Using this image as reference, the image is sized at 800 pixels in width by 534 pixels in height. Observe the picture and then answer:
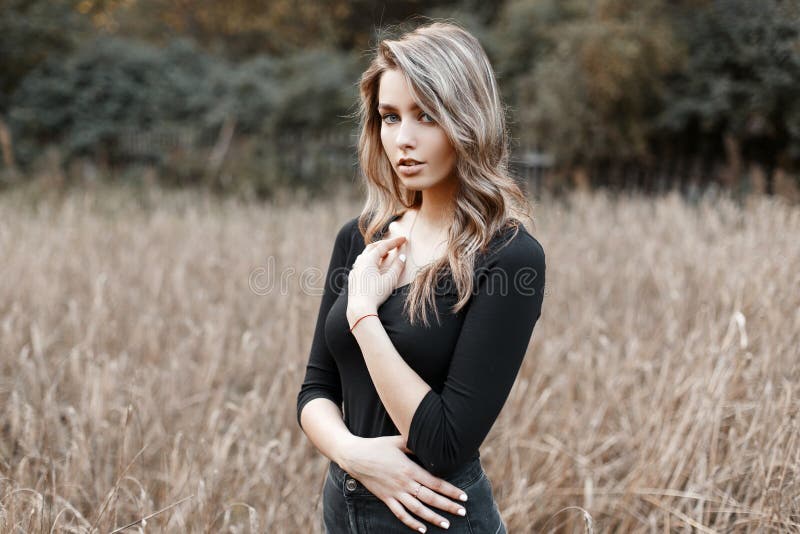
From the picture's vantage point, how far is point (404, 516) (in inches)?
46.6

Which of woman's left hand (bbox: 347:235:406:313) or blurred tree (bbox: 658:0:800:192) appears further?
blurred tree (bbox: 658:0:800:192)

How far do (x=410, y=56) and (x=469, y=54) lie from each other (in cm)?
11

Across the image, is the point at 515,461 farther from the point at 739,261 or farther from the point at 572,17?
the point at 572,17

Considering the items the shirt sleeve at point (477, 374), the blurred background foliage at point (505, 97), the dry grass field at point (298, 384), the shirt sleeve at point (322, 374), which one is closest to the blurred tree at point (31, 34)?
the blurred background foliage at point (505, 97)

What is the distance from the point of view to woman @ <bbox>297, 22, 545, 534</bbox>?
3.76 ft

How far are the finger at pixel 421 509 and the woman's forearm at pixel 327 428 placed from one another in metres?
0.13

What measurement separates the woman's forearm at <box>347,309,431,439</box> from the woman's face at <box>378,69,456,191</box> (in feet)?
0.94

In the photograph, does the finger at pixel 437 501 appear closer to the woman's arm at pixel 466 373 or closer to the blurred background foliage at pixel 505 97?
the woman's arm at pixel 466 373

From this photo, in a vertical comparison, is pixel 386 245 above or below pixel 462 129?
below

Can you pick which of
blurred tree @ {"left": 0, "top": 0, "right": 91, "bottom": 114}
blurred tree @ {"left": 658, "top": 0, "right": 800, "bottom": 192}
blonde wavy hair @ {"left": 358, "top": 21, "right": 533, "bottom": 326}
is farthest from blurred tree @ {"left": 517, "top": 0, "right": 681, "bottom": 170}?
blonde wavy hair @ {"left": 358, "top": 21, "right": 533, "bottom": 326}

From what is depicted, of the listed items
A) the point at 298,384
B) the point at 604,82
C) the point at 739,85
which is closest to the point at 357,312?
the point at 298,384

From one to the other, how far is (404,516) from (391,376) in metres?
0.25

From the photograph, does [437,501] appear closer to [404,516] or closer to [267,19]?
[404,516]

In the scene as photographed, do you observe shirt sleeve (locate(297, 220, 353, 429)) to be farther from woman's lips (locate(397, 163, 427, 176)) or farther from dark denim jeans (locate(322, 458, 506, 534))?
woman's lips (locate(397, 163, 427, 176))
